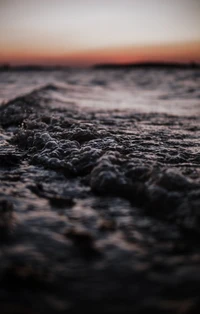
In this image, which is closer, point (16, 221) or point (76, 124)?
point (16, 221)

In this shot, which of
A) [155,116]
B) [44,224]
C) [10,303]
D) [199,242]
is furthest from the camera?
[155,116]

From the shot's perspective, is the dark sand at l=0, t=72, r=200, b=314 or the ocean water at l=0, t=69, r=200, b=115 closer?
the dark sand at l=0, t=72, r=200, b=314

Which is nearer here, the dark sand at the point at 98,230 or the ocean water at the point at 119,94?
the dark sand at the point at 98,230

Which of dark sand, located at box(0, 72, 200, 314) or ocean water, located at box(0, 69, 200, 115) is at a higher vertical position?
ocean water, located at box(0, 69, 200, 115)

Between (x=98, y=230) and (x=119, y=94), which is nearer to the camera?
(x=98, y=230)

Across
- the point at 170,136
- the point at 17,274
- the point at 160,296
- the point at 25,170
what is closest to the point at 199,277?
the point at 160,296

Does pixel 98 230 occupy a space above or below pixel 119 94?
below

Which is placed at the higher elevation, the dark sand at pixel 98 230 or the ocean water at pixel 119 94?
the ocean water at pixel 119 94

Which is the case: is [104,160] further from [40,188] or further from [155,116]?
[155,116]
